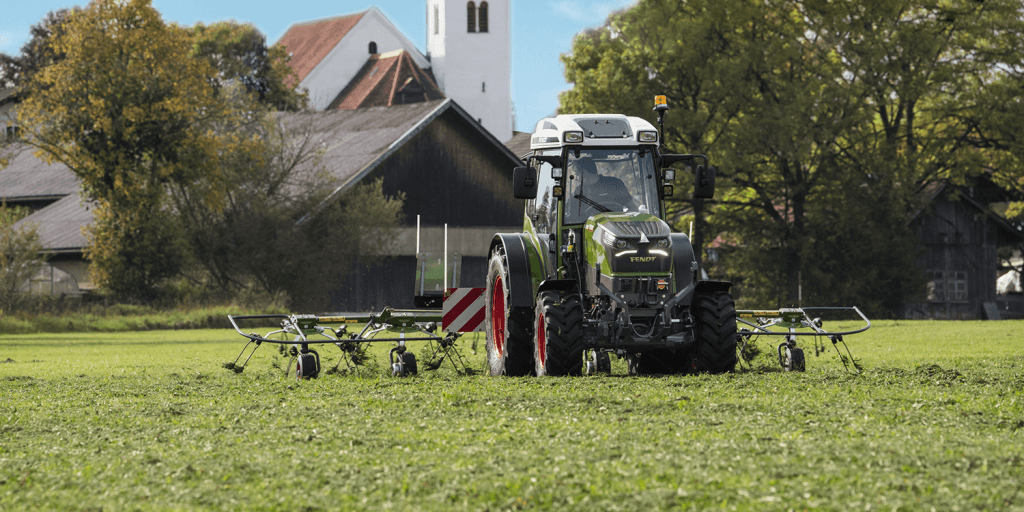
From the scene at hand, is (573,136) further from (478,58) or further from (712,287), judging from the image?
(478,58)

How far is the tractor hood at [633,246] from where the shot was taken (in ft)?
33.8

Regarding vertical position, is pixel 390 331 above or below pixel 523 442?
above

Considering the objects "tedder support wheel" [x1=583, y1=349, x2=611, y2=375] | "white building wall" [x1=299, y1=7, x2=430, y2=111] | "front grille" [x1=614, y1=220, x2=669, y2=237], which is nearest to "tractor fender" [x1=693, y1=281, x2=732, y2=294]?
"front grille" [x1=614, y1=220, x2=669, y2=237]

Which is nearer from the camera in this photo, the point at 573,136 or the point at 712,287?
the point at 712,287

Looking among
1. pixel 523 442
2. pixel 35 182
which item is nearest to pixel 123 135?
pixel 35 182

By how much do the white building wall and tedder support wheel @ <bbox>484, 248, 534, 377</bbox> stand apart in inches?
2243

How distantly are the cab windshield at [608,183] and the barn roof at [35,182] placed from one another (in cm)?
3870

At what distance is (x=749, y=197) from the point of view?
3744cm

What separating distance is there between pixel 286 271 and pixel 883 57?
60.9ft

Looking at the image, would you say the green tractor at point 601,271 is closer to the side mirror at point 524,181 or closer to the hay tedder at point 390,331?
the side mirror at point 524,181

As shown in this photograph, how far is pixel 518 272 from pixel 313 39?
6583cm

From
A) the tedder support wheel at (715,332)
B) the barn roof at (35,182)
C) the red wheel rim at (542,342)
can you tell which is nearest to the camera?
the red wheel rim at (542,342)

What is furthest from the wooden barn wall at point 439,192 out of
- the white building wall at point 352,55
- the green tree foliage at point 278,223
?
the white building wall at point 352,55

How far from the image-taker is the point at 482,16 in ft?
237
